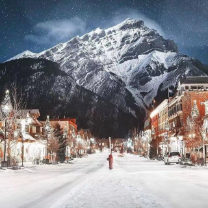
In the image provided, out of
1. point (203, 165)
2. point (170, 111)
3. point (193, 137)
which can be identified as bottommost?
point (203, 165)

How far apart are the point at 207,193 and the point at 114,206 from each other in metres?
5.31

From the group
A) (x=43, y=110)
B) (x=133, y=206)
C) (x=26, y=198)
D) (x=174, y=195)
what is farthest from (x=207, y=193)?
(x=43, y=110)

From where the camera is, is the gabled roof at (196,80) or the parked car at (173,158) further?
the gabled roof at (196,80)

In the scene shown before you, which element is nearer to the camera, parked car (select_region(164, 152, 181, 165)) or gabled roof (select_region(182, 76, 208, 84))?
parked car (select_region(164, 152, 181, 165))

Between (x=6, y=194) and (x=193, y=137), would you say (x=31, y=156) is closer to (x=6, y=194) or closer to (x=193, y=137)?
(x=193, y=137)

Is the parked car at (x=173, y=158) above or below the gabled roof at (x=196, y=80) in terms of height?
below

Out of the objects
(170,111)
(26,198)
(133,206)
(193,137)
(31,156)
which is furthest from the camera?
(170,111)

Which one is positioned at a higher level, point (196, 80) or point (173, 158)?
point (196, 80)

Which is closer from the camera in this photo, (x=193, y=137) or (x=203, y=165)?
(x=203, y=165)

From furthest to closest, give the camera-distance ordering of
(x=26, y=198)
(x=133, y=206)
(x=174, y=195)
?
(x=174, y=195), (x=26, y=198), (x=133, y=206)

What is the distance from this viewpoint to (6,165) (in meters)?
37.3

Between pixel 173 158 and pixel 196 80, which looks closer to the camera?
pixel 173 158

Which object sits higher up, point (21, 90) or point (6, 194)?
point (21, 90)

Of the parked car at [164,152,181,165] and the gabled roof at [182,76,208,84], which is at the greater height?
the gabled roof at [182,76,208,84]
